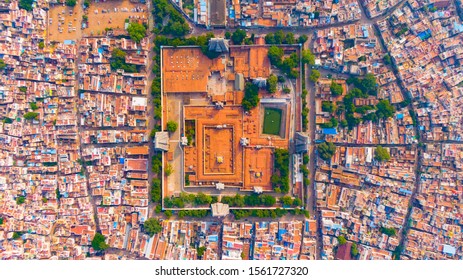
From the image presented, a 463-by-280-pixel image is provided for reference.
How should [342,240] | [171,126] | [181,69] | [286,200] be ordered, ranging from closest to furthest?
[342,240] < [286,200] < [171,126] < [181,69]

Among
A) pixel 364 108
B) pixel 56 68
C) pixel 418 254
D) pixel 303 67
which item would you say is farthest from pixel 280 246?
pixel 56 68

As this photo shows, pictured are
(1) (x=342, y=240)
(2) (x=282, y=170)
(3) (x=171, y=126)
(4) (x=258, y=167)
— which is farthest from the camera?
(4) (x=258, y=167)

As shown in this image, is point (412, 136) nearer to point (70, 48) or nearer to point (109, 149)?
→ point (109, 149)

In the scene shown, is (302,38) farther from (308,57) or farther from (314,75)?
(314,75)

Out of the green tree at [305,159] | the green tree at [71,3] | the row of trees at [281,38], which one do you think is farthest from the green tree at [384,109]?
the green tree at [71,3]

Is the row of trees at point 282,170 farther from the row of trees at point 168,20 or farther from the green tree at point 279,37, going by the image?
the row of trees at point 168,20

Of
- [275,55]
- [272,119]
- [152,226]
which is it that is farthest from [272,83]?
[152,226]
